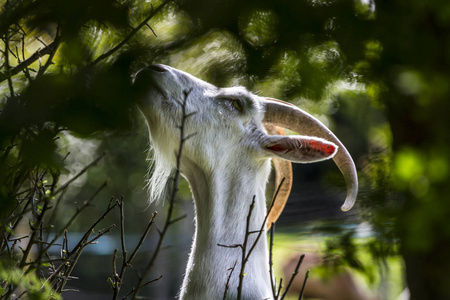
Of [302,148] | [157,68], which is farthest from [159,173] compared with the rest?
[157,68]


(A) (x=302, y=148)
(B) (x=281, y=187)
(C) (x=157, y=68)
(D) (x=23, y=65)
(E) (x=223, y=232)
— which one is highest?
(D) (x=23, y=65)

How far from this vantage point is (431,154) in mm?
773

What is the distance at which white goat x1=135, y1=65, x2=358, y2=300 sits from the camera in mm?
2174

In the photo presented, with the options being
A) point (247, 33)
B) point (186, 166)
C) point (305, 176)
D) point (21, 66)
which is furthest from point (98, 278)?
point (247, 33)

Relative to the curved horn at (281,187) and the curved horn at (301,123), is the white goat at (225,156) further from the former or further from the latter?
the curved horn at (281,187)

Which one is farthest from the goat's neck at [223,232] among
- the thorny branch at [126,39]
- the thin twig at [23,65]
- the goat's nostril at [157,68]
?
the thorny branch at [126,39]

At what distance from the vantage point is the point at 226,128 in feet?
7.72

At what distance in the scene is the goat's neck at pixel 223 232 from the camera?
216cm

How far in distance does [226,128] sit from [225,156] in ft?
0.39

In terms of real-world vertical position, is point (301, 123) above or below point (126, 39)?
below

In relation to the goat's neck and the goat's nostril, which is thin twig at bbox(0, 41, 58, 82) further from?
the goat's neck

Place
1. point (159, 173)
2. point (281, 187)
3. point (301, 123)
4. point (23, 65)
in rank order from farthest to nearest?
point (281, 187), point (159, 173), point (301, 123), point (23, 65)

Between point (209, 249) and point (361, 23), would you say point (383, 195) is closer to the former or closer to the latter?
point (361, 23)

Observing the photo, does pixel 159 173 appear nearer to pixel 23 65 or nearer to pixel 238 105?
pixel 238 105
